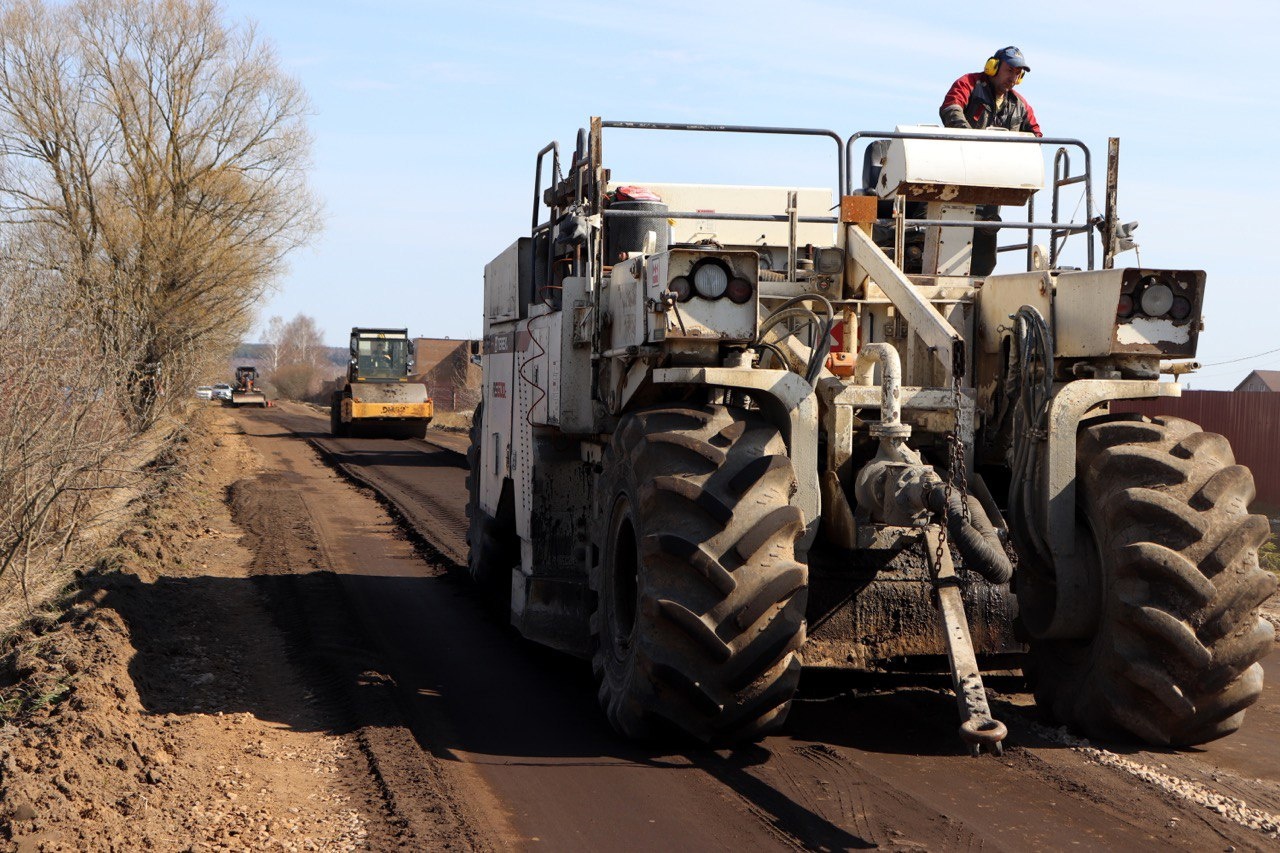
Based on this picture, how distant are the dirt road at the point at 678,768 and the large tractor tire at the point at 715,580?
0.36m

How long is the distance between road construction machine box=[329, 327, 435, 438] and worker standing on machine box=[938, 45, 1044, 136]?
98.4 feet

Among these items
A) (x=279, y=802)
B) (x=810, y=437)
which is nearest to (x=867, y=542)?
(x=810, y=437)

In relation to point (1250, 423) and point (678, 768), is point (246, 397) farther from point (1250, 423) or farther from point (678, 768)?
point (678, 768)

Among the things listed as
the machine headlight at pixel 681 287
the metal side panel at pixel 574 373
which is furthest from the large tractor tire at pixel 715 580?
the metal side panel at pixel 574 373

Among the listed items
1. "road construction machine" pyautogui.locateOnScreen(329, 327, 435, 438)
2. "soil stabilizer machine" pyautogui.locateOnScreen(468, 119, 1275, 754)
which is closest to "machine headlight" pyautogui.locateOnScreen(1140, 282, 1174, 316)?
"soil stabilizer machine" pyautogui.locateOnScreen(468, 119, 1275, 754)

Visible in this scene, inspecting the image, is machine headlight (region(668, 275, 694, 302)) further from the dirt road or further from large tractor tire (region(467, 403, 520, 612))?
large tractor tire (region(467, 403, 520, 612))

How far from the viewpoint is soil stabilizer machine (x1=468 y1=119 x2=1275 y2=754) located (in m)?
5.88

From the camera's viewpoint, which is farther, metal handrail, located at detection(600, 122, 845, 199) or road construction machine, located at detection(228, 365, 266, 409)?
road construction machine, located at detection(228, 365, 266, 409)

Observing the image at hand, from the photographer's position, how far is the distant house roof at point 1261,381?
53000mm

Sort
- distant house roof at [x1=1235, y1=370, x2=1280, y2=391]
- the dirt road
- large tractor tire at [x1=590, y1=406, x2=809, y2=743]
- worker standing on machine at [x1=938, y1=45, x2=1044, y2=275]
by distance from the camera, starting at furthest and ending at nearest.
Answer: distant house roof at [x1=1235, y1=370, x2=1280, y2=391]
worker standing on machine at [x1=938, y1=45, x2=1044, y2=275]
large tractor tire at [x1=590, y1=406, x2=809, y2=743]
the dirt road

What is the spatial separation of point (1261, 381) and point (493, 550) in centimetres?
4964

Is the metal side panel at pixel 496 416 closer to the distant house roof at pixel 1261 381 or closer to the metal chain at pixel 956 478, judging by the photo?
the metal chain at pixel 956 478

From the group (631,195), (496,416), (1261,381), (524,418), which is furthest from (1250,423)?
(1261,381)

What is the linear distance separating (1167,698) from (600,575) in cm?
279
